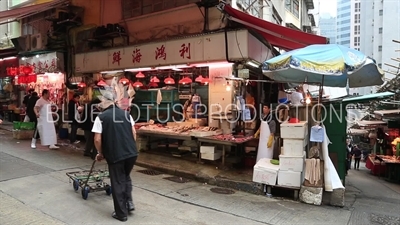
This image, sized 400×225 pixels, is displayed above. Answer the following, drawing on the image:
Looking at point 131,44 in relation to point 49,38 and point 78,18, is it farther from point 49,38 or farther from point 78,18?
point 49,38

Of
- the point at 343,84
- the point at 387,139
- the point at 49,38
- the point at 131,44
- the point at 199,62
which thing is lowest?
the point at 387,139

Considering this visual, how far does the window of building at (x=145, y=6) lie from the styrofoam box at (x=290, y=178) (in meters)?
7.06

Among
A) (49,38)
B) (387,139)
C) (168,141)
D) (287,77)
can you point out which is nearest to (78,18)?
(49,38)

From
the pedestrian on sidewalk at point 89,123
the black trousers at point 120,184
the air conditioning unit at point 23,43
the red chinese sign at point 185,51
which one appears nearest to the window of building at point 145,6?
the red chinese sign at point 185,51

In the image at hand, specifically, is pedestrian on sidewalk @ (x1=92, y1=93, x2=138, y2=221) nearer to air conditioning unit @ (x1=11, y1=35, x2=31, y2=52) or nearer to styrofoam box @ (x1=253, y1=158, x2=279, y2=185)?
styrofoam box @ (x1=253, y1=158, x2=279, y2=185)

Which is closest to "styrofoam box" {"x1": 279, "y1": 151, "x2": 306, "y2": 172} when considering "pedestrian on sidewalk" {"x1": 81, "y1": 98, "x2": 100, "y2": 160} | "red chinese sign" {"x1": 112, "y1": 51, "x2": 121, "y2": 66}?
"pedestrian on sidewalk" {"x1": 81, "y1": 98, "x2": 100, "y2": 160}

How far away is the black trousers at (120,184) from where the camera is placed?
5.23m

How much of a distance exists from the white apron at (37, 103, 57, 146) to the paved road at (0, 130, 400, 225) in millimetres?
2915

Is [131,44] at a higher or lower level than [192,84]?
higher

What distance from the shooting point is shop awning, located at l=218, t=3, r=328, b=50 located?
9336 millimetres

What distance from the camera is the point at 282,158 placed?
7.07 metres

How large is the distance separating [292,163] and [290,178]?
1.11ft

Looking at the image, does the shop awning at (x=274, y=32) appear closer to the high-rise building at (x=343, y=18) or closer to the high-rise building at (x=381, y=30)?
the high-rise building at (x=381, y=30)

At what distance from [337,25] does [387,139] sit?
110 m
